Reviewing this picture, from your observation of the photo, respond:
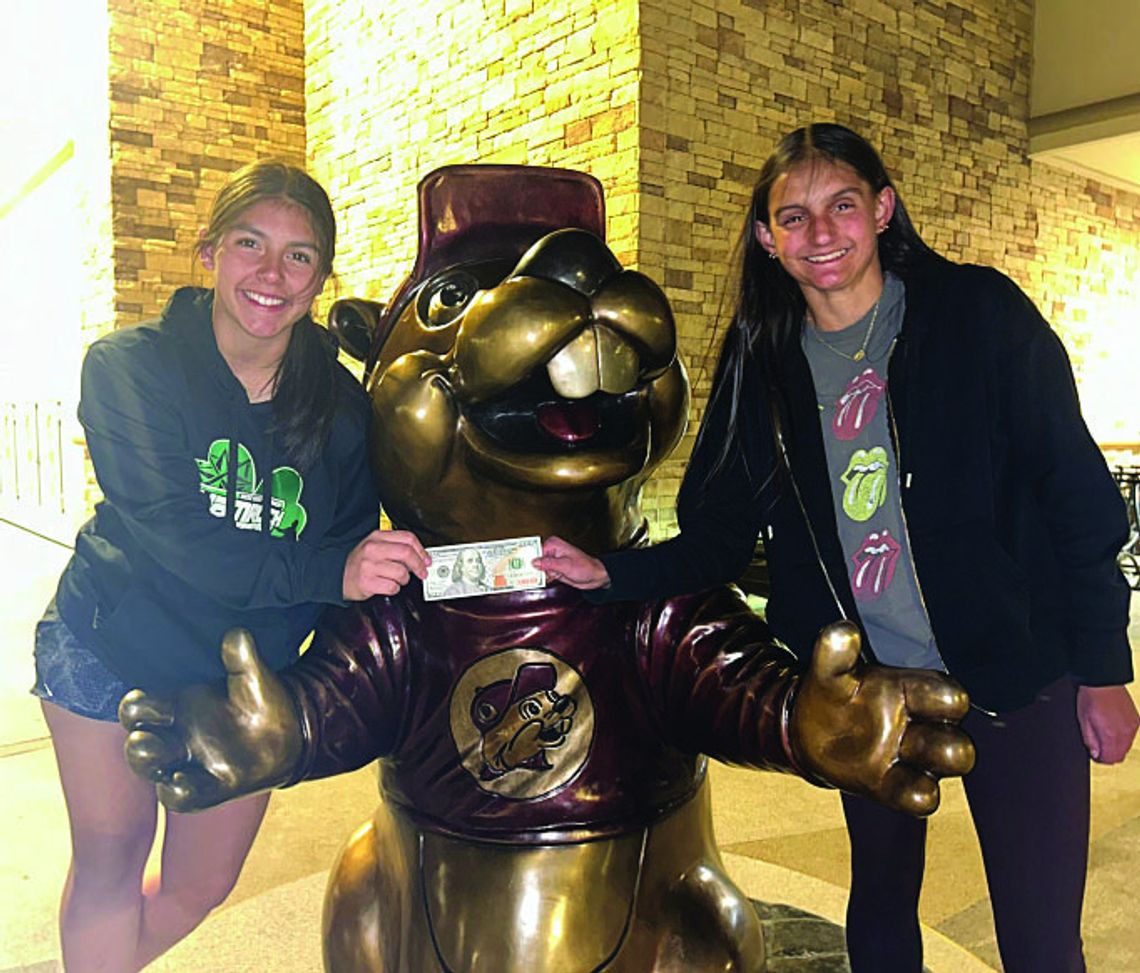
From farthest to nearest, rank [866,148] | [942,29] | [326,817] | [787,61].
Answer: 1. [942,29]
2. [787,61]
3. [326,817]
4. [866,148]

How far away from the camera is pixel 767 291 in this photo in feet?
4.17

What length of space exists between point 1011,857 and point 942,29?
6407mm

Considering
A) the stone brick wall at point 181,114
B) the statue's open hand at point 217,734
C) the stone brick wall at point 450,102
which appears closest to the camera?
the statue's open hand at point 217,734

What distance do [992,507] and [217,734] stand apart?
0.86 m

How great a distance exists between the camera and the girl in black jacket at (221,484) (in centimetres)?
107

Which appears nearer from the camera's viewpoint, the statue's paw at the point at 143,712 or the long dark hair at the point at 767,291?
the statue's paw at the point at 143,712

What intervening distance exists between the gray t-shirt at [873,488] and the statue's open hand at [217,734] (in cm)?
66

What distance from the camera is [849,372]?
1202 millimetres

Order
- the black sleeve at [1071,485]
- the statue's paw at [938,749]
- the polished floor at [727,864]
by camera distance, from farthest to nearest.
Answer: the polished floor at [727,864] → the black sleeve at [1071,485] → the statue's paw at [938,749]

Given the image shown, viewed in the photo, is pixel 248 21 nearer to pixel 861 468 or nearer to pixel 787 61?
pixel 787 61

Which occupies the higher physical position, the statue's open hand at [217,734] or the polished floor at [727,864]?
the statue's open hand at [217,734]

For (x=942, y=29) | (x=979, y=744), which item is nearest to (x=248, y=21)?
(x=942, y=29)

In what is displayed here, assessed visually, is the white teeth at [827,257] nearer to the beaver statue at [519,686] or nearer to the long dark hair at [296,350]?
the beaver statue at [519,686]

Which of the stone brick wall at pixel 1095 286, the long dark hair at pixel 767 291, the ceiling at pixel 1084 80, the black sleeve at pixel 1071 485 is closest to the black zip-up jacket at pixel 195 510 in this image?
the long dark hair at pixel 767 291
